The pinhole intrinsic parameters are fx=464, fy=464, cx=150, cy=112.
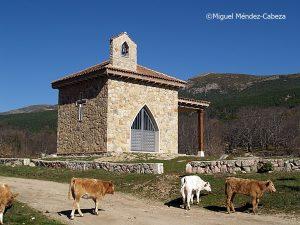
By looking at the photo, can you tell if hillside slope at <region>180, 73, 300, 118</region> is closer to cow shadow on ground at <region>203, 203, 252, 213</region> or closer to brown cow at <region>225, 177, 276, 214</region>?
cow shadow on ground at <region>203, 203, 252, 213</region>

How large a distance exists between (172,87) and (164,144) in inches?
169

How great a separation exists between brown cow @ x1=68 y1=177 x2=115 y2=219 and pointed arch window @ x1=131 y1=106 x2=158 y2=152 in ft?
61.2

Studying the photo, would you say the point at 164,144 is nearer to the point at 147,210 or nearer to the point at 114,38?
the point at 114,38

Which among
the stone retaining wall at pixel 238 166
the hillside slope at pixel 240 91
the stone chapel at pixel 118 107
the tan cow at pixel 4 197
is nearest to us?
the tan cow at pixel 4 197

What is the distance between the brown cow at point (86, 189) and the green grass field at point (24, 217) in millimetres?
854

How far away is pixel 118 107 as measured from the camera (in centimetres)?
3078

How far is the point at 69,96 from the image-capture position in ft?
113

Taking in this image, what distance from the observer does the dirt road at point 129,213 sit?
1236 centimetres

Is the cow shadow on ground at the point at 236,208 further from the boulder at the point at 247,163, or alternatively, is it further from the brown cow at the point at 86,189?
the boulder at the point at 247,163

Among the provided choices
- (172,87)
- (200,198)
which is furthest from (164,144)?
(200,198)

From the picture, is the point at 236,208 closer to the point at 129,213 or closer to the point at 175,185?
the point at 129,213

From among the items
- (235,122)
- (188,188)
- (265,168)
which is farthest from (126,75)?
(235,122)

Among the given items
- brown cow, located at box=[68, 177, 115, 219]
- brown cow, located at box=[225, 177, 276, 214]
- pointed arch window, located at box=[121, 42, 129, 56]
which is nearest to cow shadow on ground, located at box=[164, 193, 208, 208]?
brown cow, located at box=[225, 177, 276, 214]

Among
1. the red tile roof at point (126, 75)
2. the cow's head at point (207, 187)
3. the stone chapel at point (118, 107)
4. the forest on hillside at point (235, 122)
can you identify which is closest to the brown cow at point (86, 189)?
the cow's head at point (207, 187)
